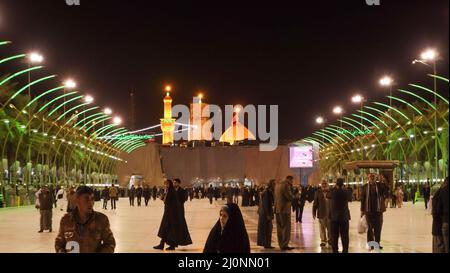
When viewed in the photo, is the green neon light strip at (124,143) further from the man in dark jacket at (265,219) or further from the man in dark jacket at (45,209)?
the man in dark jacket at (265,219)

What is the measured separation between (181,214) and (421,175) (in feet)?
165

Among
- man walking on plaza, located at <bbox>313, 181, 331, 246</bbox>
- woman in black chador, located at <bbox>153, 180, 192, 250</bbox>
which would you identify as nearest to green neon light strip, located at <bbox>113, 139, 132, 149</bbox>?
man walking on plaza, located at <bbox>313, 181, 331, 246</bbox>

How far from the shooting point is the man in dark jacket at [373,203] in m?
16.3

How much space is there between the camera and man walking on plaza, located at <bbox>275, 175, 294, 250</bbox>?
17500 millimetres

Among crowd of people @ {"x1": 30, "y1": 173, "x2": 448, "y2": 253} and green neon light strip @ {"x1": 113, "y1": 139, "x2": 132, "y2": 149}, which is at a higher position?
green neon light strip @ {"x1": 113, "y1": 139, "x2": 132, "y2": 149}

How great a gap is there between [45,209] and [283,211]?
916 centimetres

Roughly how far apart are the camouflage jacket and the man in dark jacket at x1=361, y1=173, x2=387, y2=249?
9935 millimetres

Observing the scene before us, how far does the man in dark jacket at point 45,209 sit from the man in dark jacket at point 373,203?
35.4ft

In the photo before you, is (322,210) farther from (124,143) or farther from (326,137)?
(124,143)

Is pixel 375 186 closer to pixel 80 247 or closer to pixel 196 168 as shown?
pixel 80 247

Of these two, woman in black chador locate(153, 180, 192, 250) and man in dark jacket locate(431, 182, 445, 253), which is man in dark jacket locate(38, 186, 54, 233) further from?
man in dark jacket locate(431, 182, 445, 253)

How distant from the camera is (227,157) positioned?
516 ft

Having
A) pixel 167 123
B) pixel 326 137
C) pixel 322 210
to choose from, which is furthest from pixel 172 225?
pixel 167 123

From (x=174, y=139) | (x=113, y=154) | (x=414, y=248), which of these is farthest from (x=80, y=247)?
(x=174, y=139)
